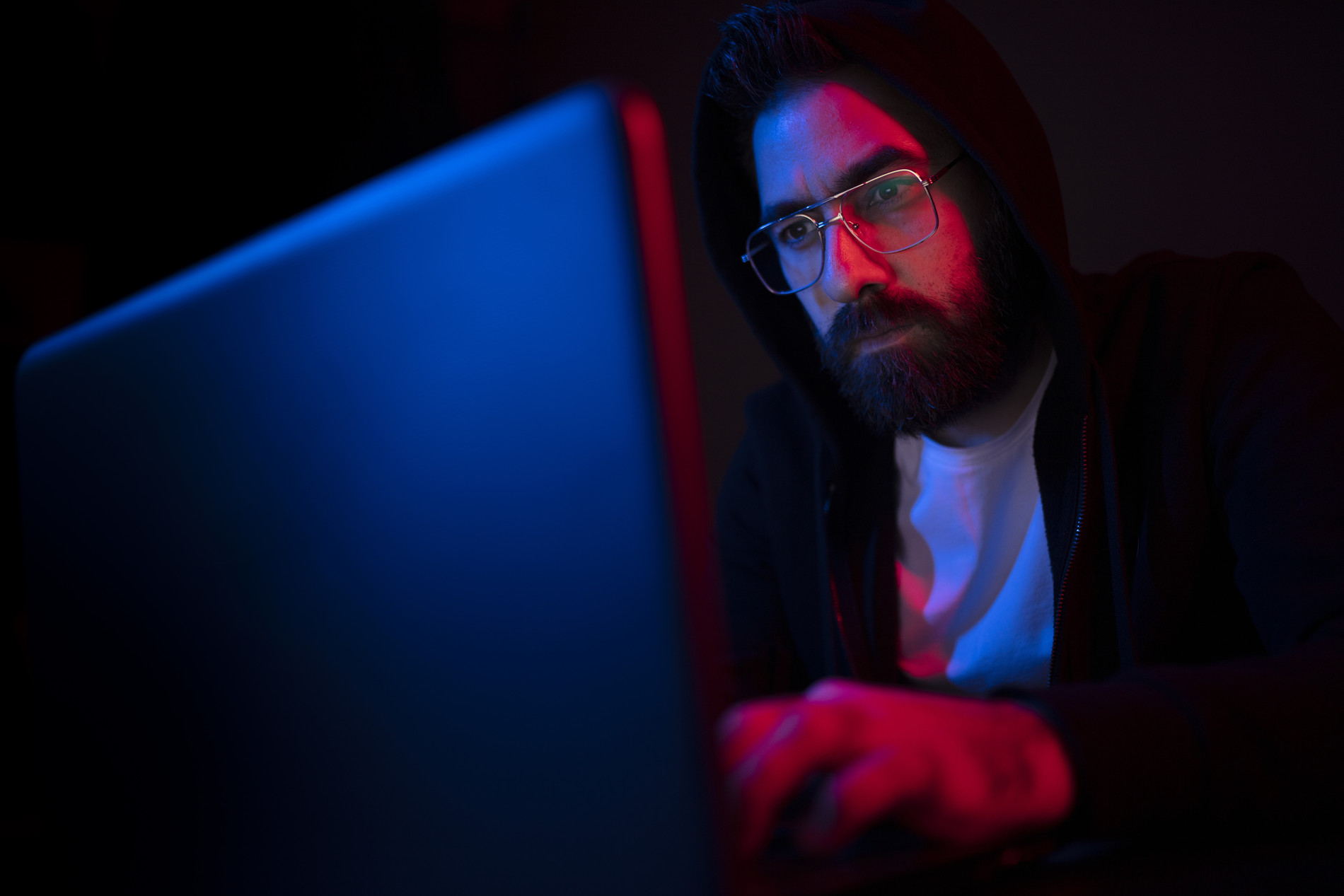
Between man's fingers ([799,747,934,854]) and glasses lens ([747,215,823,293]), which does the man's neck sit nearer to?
glasses lens ([747,215,823,293])

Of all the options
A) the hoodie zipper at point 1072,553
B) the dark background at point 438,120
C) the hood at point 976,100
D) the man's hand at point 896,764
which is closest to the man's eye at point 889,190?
the hood at point 976,100

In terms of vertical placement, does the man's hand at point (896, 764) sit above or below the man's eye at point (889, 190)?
below

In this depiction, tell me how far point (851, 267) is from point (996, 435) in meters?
0.34

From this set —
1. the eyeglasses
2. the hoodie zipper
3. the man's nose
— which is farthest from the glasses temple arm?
the hoodie zipper

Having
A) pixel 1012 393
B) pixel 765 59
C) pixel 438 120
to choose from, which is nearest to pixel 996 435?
pixel 1012 393

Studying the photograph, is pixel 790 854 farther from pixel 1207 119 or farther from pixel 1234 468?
pixel 1207 119

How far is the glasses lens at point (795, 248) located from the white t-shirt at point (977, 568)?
1.09 feet

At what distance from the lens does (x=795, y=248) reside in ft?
4.17

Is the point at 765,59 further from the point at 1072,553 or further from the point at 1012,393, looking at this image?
the point at 1072,553

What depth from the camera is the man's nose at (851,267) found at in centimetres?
114

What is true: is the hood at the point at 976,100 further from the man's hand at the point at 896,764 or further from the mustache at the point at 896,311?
the man's hand at the point at 896,764

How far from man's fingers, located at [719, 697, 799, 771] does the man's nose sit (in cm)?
84

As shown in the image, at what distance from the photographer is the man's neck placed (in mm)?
1200

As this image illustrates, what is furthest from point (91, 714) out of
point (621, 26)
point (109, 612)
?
point (621, 26)
